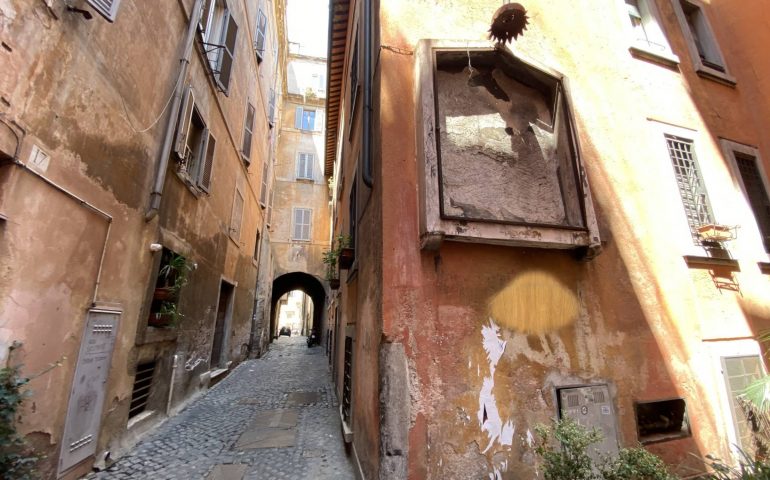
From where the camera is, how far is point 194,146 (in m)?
6.75

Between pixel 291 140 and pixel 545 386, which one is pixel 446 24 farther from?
pixel 291 140

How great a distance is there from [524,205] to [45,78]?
4.77m

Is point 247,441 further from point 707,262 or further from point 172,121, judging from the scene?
point 707,262

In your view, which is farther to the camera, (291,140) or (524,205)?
(291,140)

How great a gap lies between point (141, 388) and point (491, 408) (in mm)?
5086

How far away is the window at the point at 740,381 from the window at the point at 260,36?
12.8 m

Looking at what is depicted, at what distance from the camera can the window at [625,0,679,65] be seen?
5.59m

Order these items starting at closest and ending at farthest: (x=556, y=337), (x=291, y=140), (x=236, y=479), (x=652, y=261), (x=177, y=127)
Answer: (x=556, y=337)
(x=236, y=479)
(x=652, y=261)
(x=177, y=127)
(x=291, y=140)

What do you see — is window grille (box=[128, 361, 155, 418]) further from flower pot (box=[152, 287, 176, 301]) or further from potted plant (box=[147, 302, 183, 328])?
flower pot (box=[152, 287, 176, 301])

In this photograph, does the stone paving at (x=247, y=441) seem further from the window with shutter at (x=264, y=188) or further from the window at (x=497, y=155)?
the window with shutter at (x=264, y=188)

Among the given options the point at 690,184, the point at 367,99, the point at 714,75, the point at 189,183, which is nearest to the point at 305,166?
the point at 189,183

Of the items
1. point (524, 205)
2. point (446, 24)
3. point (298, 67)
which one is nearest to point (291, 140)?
point (298, 67)

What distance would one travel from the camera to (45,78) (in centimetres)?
305

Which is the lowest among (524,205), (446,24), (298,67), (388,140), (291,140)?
(524,205)
